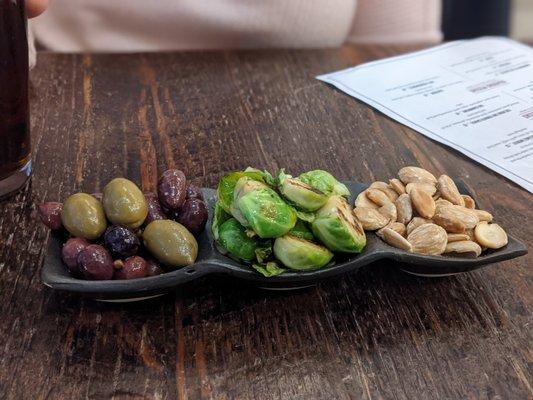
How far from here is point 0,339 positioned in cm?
53

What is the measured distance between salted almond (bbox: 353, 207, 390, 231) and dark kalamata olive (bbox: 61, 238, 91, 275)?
0.24 metres

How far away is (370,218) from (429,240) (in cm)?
5

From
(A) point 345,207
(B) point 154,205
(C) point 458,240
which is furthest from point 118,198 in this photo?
(C) point 458,240

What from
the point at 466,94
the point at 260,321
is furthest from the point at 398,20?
the point at 260,321

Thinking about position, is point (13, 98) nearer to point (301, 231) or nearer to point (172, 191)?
point (172, 191)

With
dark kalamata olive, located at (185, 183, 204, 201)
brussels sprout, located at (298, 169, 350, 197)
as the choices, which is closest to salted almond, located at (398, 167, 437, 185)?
brussels sprout, located at (298, 169, 350, 197)

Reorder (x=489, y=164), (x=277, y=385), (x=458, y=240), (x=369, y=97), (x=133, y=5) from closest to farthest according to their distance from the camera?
(x=277, y=385) → (x=458, y=240) → (x=489, y=164) → (x=369, y=97) → (x=133, y=5)

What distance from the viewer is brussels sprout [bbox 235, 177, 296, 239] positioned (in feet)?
1.72

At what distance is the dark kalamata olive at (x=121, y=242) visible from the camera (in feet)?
1.77

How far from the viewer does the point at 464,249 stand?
0.59 meters

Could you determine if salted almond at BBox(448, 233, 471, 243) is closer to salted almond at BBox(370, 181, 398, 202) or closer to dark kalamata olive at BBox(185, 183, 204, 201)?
salted almond at BBox(370, 181, 398, 202)

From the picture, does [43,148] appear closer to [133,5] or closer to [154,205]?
[154,205]

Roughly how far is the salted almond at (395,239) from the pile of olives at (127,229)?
0.52 feet

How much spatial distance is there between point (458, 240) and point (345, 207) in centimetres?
11
